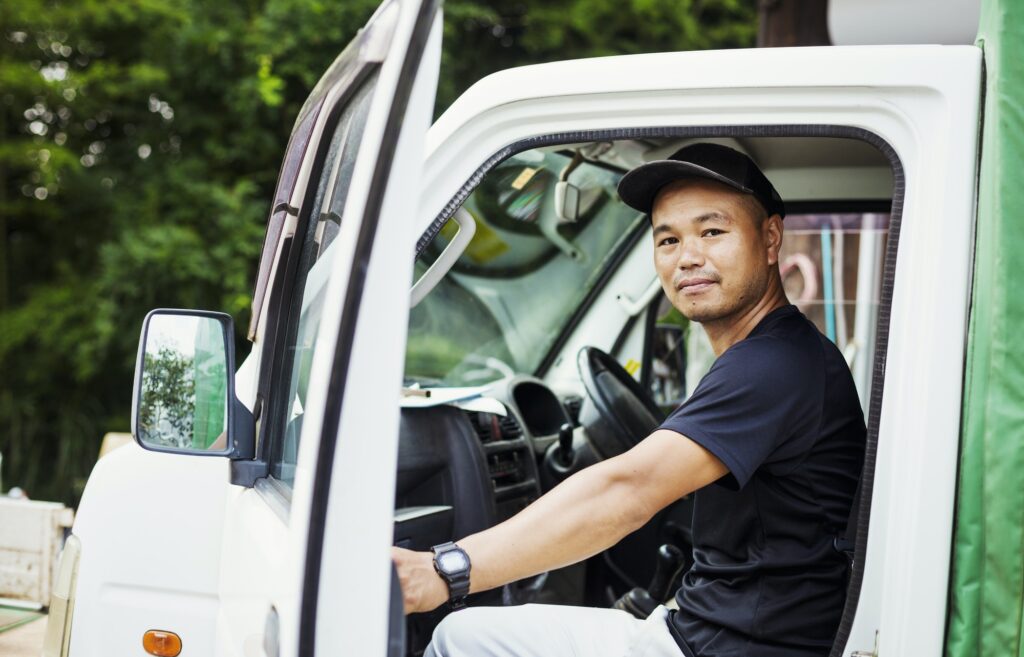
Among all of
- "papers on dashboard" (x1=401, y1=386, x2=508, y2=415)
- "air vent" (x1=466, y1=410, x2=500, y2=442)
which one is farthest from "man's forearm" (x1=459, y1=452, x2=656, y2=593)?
"air vent" (x1=466, y1=410, x2=500, y2=442)

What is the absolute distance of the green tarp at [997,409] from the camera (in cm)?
134

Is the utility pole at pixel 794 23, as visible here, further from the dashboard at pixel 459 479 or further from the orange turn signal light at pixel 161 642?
the orange turn signal light at pixel 161 642

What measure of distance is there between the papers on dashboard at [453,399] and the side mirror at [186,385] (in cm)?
60

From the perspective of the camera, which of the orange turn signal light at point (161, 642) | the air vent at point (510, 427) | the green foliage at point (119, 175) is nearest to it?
the orange turn signal light at point (161, 642)

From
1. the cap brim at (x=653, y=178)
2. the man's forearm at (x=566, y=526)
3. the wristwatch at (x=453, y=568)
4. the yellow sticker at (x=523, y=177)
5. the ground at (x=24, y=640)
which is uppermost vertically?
the yellow sticker at (x=523, y=177)

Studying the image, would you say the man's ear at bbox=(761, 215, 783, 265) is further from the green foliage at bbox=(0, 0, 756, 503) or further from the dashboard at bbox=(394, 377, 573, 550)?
the green foliage at bbox=(0, 0, 756, 503)

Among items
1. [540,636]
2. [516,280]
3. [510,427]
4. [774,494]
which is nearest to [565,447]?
[510,427]

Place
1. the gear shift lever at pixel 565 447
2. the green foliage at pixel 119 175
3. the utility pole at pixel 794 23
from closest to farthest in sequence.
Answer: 1. the gear shift lever at pixel 565 447
2. the utility pole at pixel 794 23
3. the green foliage at pixel 119 175

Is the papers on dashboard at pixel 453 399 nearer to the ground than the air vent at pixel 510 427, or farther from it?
farther from it

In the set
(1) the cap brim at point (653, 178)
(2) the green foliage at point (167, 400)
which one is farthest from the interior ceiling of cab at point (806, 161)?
(2) the green foliage at point (167, 400)

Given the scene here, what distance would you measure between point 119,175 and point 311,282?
5.40m

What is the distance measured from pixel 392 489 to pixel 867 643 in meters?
0.81

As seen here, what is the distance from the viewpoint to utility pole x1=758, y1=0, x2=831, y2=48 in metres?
4.17

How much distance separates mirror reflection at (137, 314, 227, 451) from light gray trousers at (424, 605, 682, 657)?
0.56 m
